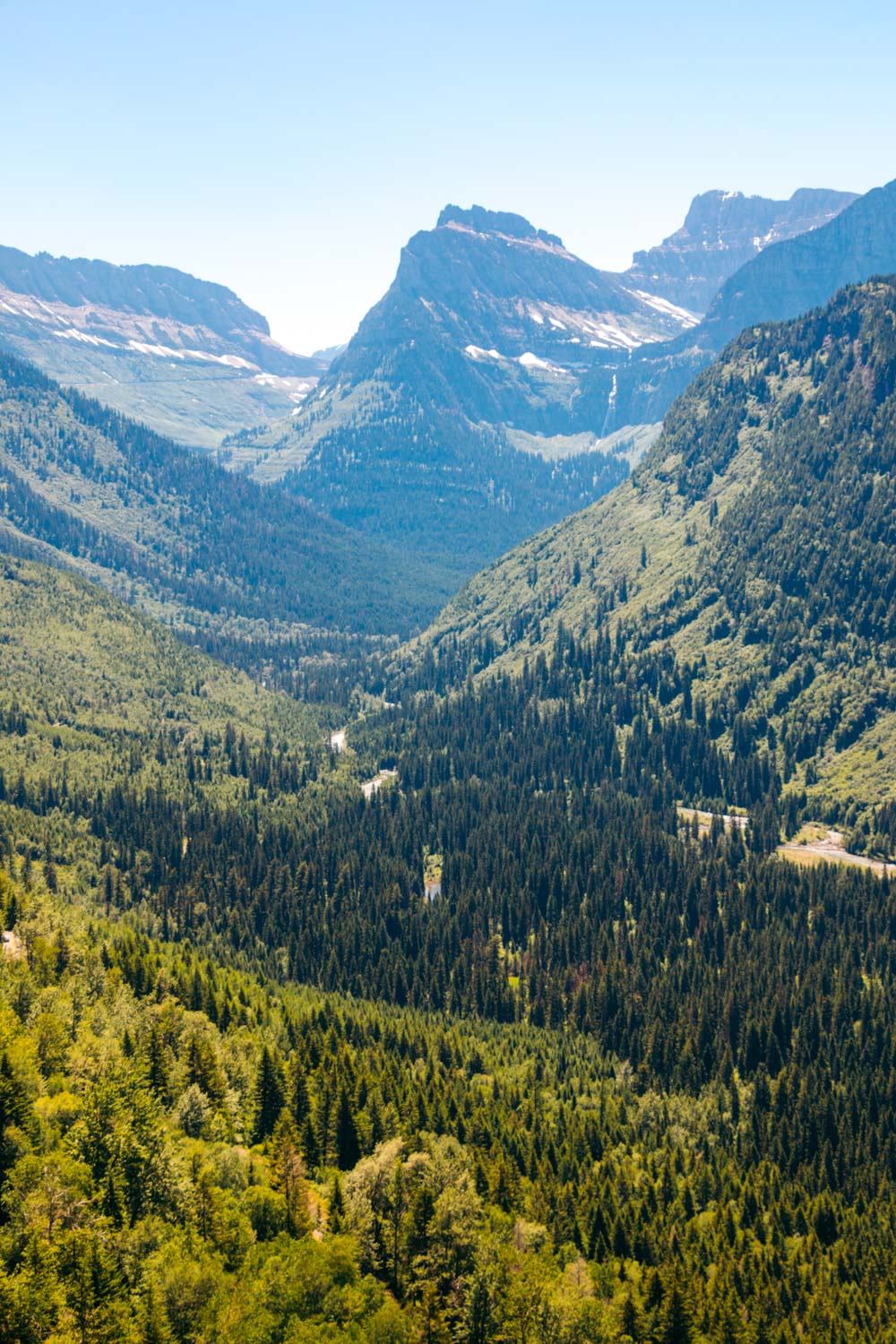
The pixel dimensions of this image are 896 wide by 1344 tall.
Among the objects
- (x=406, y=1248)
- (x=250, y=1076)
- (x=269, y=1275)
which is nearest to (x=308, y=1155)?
(x=250, y=1076)

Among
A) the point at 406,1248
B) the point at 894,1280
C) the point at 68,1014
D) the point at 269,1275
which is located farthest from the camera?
the point at 68,1014

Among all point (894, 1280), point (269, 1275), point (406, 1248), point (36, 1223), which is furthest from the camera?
point (894, 1280)

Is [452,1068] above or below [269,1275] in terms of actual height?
below

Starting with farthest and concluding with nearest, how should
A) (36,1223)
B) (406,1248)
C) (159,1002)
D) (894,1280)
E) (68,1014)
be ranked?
(159,1002), (68,1014), (894,1280), (406,1248), (36,1223)

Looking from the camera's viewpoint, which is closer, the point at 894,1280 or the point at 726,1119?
the point at 894,1280

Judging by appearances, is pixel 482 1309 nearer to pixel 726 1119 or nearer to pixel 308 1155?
pixel 308 1155

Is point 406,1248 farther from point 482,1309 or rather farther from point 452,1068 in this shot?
point 452,1068

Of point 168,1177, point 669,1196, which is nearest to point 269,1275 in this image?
point 168,1177

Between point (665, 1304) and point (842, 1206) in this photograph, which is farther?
point (842, 1206)

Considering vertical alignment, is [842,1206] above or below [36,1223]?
below
